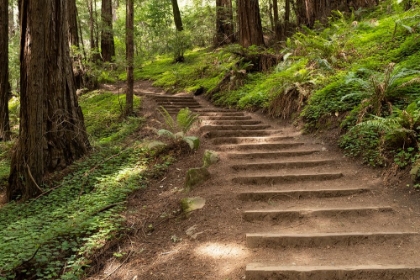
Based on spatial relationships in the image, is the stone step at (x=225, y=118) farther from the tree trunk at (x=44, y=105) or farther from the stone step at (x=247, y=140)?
the tree trunk at (x=44, y=105)

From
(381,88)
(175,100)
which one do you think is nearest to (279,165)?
(381,88)

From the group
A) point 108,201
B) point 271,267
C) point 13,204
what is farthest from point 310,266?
point 13,204

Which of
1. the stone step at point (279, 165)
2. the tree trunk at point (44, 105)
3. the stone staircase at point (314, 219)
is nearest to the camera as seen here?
the stone staircase at point (314, 219)

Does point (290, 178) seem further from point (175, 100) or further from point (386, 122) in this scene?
point (175, 100)

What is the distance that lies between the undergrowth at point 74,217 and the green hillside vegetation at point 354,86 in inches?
147

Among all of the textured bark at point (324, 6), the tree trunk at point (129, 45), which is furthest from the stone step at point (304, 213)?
the textured bark at point (324, 6)

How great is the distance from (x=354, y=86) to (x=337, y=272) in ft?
14.4

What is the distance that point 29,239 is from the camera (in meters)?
3.98

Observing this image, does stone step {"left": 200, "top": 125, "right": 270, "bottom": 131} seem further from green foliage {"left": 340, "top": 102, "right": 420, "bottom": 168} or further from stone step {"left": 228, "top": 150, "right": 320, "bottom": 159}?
green foliage {"left": 340, "top": 102, "right": 420, "bottom": 168}

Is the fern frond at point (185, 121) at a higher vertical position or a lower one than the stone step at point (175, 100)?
lower

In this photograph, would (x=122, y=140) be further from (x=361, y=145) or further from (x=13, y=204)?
(x=361, y=145)

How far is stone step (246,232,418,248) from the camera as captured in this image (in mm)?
3650

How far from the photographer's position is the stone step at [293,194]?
182 inches

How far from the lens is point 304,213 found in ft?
13.8
